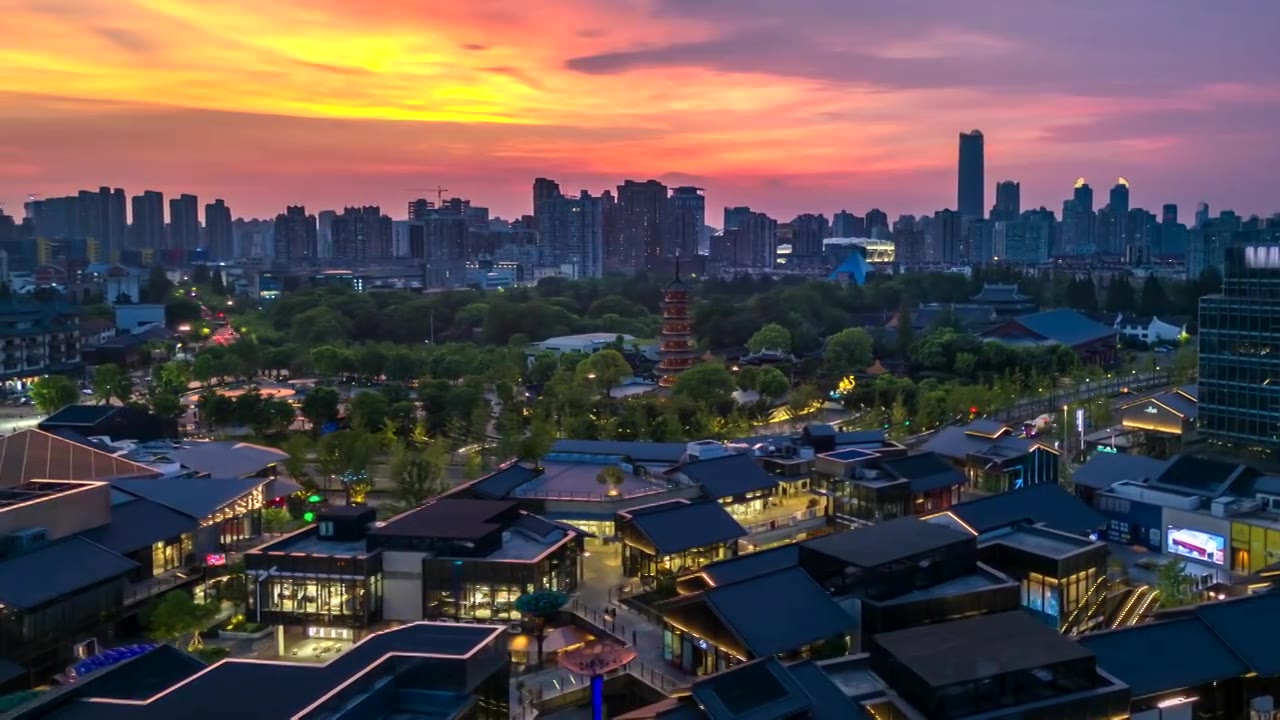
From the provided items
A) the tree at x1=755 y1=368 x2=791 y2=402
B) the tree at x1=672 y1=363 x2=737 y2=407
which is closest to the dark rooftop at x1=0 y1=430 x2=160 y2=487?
the tree at x1=672 y1=363 x2=737 y2=407

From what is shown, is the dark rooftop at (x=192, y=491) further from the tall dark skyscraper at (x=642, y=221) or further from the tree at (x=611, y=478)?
the tall dark skyscraper at (x=642, y=221)

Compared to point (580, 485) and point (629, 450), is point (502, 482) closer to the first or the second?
point (580, 485)

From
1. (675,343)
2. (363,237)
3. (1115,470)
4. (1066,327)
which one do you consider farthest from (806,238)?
(1115,470)

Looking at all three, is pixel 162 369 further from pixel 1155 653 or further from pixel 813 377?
pixel 1155 653

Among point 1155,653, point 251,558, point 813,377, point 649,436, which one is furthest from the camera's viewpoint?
point 813,377

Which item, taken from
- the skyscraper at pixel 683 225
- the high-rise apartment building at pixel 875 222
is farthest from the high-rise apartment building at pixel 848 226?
the skyscraper at pixel 683 225

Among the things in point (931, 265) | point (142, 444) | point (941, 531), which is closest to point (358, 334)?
point (142, 444)

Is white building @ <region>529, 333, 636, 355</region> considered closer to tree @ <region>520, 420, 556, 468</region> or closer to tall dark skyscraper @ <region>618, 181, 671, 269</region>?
tree @ <region>520, 420, 556, 468</region>
